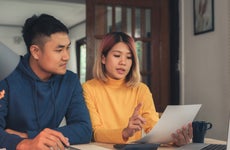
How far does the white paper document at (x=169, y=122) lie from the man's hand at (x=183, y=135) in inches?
0.6

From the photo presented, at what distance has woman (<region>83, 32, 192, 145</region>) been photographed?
176 cm

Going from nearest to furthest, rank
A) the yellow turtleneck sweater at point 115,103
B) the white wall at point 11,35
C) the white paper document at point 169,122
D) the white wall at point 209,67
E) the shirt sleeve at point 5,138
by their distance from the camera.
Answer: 1. the shirt sleeve at point 5,138
2. the white paper document at point 169,122
3. the yellow turtleneck sweater at point 115,103
4. the white wall at point 209,67
5. the white wall at point 11,35

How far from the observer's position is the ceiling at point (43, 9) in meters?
6.21

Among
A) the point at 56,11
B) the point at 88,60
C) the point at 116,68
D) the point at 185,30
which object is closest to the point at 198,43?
the point at 185,30

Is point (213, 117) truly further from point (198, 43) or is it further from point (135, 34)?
point (135, 34)

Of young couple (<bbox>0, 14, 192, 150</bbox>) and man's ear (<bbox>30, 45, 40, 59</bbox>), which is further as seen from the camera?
man's ear (<bbox>30, 45, 40, 59</bbox>)

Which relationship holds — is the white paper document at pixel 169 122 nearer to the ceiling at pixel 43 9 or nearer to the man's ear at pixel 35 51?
the man's ear at pixel 35 51

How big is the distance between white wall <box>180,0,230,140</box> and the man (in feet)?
5.51

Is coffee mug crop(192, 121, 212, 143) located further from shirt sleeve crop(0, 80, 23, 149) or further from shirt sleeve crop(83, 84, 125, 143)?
shirt sleeve crop(0, 80, 23, 149)

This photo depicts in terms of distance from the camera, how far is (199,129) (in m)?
→ 1.38

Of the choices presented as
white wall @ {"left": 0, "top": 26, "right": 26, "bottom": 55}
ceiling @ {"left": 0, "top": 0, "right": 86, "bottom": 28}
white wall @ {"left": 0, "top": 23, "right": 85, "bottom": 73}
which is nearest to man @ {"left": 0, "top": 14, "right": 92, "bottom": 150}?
ceiling @ {"left": 0, "top": 0, "right": 86, "bottom": 28}

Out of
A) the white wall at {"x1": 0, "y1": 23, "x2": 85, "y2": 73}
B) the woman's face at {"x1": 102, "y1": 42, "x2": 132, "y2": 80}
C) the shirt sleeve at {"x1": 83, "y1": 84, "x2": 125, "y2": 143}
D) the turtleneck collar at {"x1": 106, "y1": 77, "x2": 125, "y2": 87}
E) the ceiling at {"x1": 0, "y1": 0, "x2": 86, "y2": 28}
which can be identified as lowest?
the shirt sleeve at {"x1": 83, "y1": 84, "x2": 125, "y2": 143}

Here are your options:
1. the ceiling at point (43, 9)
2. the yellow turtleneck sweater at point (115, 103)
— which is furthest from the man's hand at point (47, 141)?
the ceiling at point (43, 9)

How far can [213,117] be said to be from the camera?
306 centimetres
